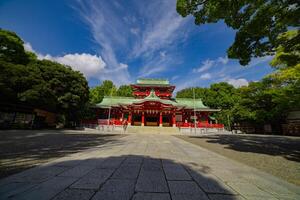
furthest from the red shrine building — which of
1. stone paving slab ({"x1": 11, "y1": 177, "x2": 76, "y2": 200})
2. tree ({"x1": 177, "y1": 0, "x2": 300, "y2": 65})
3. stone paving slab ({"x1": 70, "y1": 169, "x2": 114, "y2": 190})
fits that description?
stone paving slab ({"x1": 11, "y1": 177, "x2": 76, "y2": 200})

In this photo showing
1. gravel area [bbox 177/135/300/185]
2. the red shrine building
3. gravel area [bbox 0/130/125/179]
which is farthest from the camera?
the red shrine building

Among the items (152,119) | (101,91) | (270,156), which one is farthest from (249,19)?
(101,91)

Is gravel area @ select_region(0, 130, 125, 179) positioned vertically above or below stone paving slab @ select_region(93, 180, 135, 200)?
below

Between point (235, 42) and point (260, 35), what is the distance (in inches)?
37.8

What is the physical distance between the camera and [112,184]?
9.11 feet

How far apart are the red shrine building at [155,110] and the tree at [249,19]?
1894 centimetres

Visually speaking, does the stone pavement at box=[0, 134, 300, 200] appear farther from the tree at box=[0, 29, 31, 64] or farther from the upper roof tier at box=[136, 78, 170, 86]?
the upper roof tier at box=[136, 78, 170, 86]

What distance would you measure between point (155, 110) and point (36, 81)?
17.1m

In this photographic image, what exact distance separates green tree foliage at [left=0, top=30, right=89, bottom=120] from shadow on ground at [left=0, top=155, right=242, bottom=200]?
17.1 metres

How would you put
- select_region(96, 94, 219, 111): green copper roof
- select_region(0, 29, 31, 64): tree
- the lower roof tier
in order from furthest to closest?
select_region(96, 94, 219, 111): green copper roof < the lower roof tier < select_region(0, 29, 31, 64): tree

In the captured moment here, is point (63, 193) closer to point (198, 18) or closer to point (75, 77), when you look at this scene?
point (198, 18)

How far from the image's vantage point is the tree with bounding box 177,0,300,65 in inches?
218

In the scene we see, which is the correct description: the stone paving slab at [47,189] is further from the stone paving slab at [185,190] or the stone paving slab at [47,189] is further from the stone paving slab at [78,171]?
the stone paving slab at [185,190]

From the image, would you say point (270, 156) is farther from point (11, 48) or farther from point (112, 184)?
point (11, 48)
